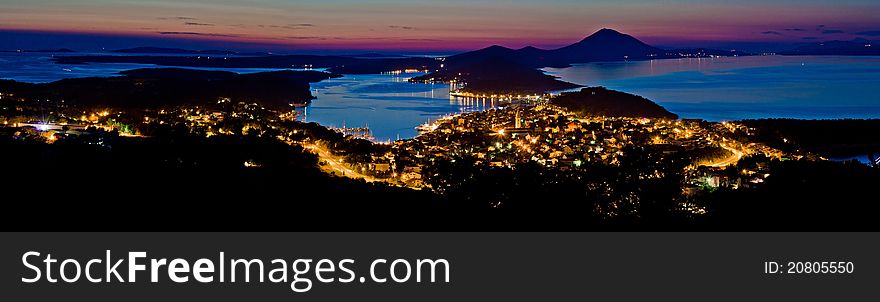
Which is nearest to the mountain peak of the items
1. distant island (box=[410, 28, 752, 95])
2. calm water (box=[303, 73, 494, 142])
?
distant island (box=[410, 28, 752, 95])

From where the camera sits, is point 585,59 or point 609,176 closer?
point 609,176

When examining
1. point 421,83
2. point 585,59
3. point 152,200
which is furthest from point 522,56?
point 152,200

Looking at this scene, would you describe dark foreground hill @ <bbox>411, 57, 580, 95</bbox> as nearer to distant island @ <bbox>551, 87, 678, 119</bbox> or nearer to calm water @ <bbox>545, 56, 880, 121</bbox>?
calm water @ <bbox>545, 56, 880, 121</bbox>

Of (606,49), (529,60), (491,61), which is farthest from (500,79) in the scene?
(606,49)

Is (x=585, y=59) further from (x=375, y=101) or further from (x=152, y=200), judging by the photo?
(x=152, y=200)

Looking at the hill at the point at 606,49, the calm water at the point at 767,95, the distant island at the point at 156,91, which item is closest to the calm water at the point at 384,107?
the distant island at the point at 156,91

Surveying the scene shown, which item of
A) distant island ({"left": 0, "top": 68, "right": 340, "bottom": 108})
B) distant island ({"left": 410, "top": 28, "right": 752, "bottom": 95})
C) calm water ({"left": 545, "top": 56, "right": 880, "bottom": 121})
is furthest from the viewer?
distant island ({"left": 410, "top": 28, "right": 752, "bottom": 95})

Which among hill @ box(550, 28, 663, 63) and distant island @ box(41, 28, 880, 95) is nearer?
distant island @ box(41, 28, 880, 95)

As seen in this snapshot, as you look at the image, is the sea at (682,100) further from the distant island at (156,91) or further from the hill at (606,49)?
the hill at (606,49)

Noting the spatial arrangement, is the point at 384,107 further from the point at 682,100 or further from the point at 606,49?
the point at 606,49
